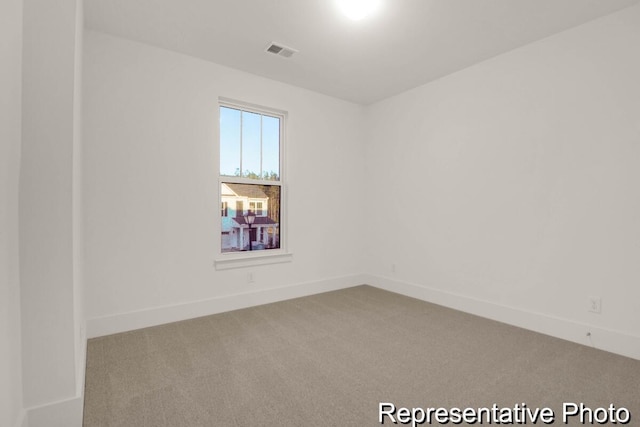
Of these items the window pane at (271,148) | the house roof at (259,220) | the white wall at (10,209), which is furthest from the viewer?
the window pane at (271,148)

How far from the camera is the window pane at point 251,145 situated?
3.70 m

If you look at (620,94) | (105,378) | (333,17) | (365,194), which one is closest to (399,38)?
(333,17)

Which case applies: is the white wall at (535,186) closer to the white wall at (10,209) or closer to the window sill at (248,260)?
the window sill at (248,260)

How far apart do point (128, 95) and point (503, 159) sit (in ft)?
11.8

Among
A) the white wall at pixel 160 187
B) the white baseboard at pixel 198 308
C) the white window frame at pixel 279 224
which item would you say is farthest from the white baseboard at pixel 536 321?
the white window frame at pixel 279 224

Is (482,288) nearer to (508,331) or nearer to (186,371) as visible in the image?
(508,331)

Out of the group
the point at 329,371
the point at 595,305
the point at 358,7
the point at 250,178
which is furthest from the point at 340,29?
the point at 595,305

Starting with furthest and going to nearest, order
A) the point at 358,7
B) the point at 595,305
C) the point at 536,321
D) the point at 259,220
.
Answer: the point at 259,220 < the point at 536,321 < the point at 595,305 < the point at 358,7

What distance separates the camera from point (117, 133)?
2844mm

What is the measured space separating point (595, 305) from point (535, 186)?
108 cm

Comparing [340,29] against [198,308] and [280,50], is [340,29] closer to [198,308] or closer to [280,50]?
[280,50]

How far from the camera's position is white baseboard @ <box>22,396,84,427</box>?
4.78ft

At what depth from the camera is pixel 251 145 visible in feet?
12.3

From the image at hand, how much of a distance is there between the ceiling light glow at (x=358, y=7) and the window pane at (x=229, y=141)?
1691mm
